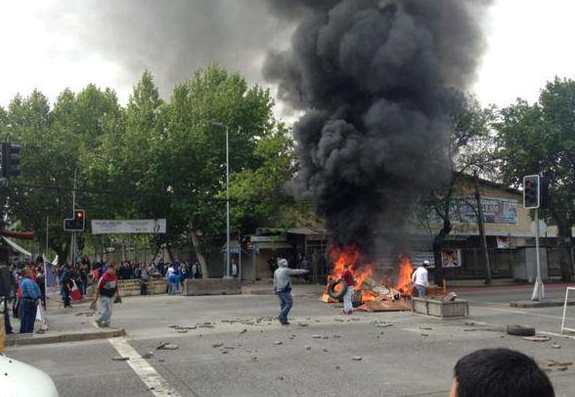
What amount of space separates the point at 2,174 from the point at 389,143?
45.4 ft

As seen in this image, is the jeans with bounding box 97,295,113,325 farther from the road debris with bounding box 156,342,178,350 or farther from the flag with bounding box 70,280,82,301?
the flag with bounding box 70,280,82,301

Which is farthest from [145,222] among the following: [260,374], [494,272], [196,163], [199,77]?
[260,374]

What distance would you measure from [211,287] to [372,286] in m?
8.15

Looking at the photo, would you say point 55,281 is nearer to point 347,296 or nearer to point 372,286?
point 372,286

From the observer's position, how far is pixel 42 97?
48406 millimetres

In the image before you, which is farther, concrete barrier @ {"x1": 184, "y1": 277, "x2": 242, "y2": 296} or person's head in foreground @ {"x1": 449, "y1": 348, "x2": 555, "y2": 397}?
concrete barrier @ {"x1": 184, "y1": 277, "x2": 242, "y2": 296}

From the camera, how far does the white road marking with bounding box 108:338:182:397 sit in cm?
711

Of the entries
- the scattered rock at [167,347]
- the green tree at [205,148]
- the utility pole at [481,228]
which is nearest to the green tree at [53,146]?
the green tree at [205,148]

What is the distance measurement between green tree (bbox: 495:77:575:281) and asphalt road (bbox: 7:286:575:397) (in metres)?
13.6

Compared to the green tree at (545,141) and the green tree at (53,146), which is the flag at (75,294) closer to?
the green tree at (53,146)

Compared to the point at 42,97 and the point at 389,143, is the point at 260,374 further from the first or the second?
the point at 42,97

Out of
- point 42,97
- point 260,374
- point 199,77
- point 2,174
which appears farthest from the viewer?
point 42,97

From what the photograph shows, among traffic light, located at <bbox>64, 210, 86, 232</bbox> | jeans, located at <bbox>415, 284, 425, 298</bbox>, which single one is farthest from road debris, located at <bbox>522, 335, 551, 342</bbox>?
traffic light, located at <bbox>64, 210, 86, 232</bbox>

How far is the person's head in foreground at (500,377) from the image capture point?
1680 mm
